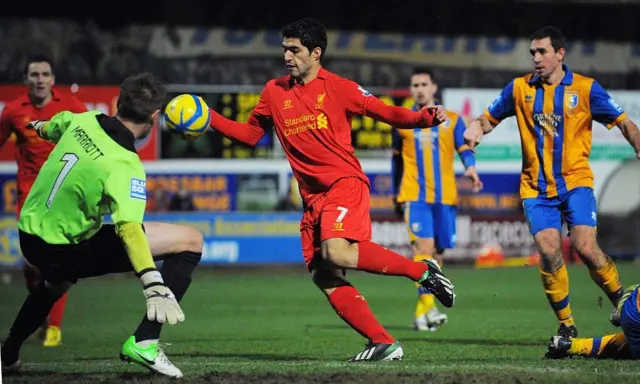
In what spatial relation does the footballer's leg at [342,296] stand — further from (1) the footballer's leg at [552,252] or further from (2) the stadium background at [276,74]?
(2) the stadium background at [276,74]

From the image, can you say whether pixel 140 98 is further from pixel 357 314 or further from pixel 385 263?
pixel 357 314

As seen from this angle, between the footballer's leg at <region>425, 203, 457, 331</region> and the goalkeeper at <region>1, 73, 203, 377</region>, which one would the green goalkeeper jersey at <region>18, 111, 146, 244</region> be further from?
the footballer's leg at <region>425, 203, 457, 331</region>

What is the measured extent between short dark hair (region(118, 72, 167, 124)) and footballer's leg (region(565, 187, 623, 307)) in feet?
12.0

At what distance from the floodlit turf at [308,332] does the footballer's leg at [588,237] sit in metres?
0.36

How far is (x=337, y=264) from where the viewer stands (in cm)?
769

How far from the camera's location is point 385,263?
7789mm

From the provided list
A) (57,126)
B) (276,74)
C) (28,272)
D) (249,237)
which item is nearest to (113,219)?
(57,126)

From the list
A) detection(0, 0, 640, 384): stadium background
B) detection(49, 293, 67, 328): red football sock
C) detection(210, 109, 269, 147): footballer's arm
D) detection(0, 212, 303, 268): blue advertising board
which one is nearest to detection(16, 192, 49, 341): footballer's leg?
detection(49, 293, 67, 328): red football sock

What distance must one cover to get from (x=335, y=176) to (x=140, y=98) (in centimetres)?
179

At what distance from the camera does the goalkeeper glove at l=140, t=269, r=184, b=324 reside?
6.31m

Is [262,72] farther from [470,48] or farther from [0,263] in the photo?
[0,263]

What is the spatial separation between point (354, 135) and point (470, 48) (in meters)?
4.43

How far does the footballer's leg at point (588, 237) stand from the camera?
28.5 ft

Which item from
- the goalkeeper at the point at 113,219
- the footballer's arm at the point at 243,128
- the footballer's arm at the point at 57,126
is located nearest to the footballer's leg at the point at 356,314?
the footballer's arm at the point at 243,128
